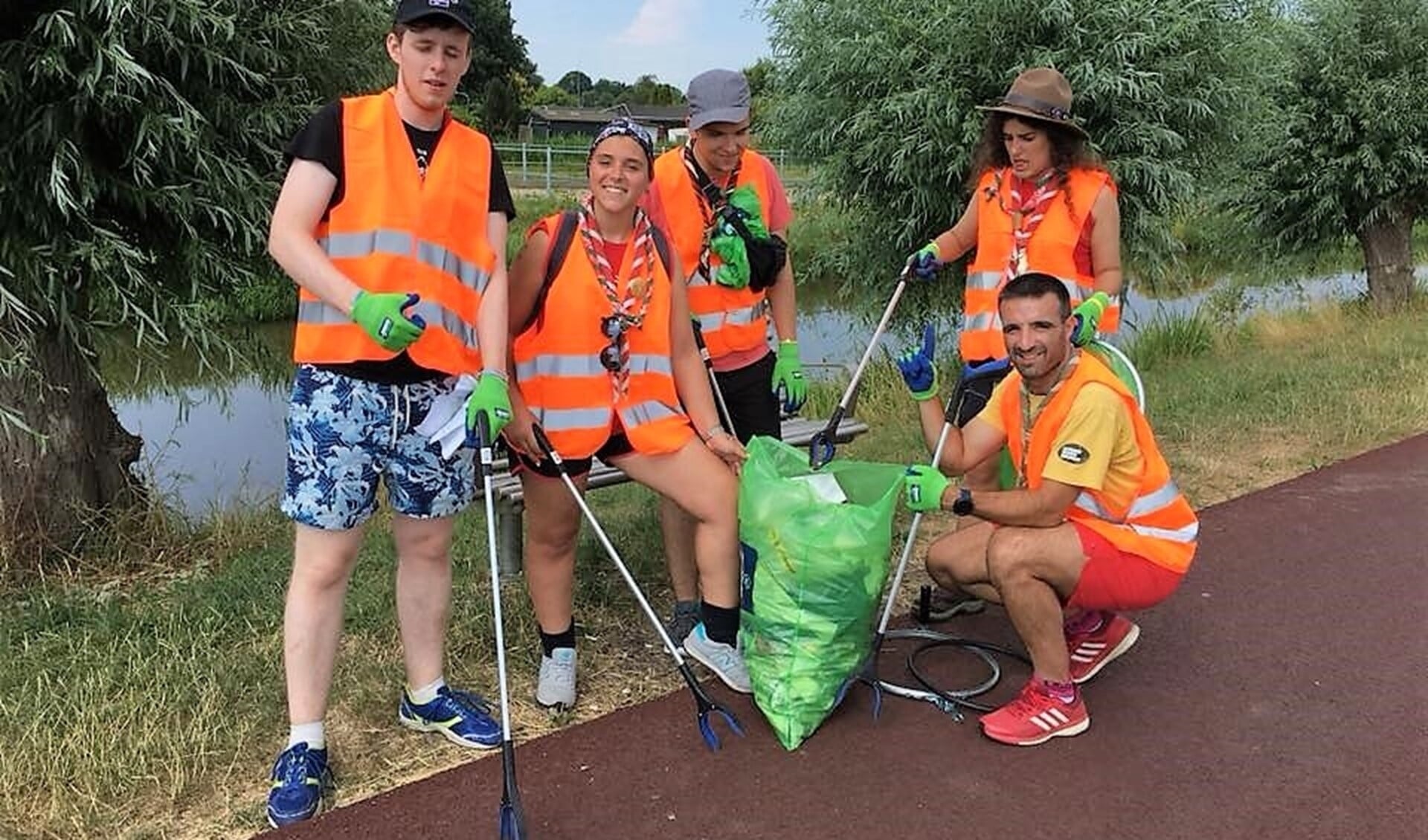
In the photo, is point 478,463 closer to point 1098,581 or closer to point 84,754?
point 84,754

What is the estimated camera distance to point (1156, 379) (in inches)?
337

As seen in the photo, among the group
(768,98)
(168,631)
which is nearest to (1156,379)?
(768,98)

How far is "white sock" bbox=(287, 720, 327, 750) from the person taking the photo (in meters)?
3.05

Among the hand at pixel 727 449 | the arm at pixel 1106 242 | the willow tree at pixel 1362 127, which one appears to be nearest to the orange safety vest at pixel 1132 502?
the arm at pixel 1106 242

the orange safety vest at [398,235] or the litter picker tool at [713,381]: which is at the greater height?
the orange safety vest at [398,235]

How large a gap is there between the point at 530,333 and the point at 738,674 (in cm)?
122

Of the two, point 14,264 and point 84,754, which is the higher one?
point 14,264

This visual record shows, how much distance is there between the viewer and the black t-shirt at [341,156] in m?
2.81

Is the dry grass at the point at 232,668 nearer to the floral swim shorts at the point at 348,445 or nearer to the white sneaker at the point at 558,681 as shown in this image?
the white sneaker at the point at 558,681

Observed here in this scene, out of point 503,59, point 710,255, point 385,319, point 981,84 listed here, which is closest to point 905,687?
point 710,255

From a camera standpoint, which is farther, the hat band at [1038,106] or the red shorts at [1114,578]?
the hat band at [1038,106]

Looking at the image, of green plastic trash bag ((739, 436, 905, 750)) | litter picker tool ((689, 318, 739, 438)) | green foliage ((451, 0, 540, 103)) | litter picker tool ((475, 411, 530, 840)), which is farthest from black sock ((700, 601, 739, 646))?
green foliage ((451, 0, 540, 103))

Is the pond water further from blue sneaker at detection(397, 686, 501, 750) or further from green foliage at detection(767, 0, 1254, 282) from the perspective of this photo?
blue sneaker at detection(397, 686, 501, 750)

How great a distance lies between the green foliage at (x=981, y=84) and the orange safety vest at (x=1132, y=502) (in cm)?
Answer: 423
